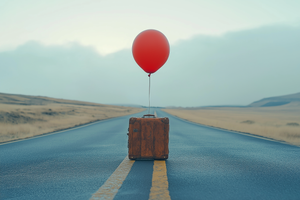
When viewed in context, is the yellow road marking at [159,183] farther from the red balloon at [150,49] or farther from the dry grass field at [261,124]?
the dry grass field at [261,124]

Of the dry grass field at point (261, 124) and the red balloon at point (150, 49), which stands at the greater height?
the red balloon at point (150, 49)

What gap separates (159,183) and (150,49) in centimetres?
414

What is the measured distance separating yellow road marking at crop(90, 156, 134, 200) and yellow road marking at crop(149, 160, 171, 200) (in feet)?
1.79

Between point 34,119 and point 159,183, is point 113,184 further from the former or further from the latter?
point 34,119

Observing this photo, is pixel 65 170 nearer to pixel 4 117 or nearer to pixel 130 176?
pixel 130 176

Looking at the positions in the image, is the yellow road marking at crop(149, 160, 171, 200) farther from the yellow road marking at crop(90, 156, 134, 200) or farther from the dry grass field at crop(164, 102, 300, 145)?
the dry grass field at crop(164, 102, 300, 145)

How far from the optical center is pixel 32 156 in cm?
662

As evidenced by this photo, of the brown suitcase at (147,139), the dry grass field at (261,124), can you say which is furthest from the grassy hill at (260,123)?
the brown suitcase at (147,139)

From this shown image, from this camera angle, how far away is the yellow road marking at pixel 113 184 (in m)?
3.38

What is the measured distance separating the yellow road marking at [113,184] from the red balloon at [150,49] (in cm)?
314

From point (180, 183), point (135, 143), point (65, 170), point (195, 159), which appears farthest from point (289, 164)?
point (65, 170)

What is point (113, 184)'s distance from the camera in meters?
3.94

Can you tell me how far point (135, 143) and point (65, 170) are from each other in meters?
1.69

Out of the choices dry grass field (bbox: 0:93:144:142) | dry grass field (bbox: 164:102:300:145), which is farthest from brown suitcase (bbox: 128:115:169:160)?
dry grass field (bbox: 0:93:144:142)
